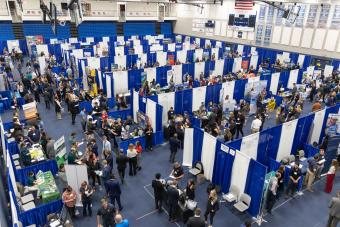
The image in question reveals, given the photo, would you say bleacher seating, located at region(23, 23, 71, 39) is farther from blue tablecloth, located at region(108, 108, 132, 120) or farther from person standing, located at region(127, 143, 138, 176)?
person standing, located at region(127, 143, 138, 176)

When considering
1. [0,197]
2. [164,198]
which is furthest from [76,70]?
[164,198]

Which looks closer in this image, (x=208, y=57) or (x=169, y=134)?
(x=169, y=134)

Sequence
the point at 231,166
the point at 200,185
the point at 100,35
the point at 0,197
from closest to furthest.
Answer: the point at 0,197 → the point at 231,166 → the point at 200,185 → the point at 100,35

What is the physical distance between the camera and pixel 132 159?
31.2 ft

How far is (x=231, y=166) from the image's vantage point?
8.56 metres

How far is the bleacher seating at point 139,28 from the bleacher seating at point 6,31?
14.0 m

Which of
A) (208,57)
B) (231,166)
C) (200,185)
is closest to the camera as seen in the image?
(231,166)

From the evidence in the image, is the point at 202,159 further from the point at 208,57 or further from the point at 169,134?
the point at 208,57

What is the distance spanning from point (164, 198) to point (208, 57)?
20133 millimetres

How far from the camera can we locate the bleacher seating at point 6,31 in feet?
98.6

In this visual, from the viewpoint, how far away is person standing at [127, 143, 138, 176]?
941 centimetres

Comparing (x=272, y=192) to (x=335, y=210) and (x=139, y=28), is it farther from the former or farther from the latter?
(x=139, y=28)

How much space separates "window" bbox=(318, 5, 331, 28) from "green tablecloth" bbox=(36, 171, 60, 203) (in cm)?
2417

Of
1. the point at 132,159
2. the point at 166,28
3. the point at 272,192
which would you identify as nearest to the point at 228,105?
the point at 132,159
